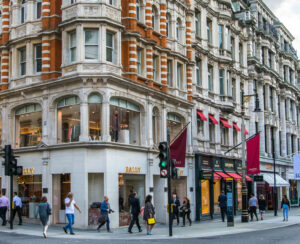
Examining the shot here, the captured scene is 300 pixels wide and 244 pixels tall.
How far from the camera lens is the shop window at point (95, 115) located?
84.2 feet

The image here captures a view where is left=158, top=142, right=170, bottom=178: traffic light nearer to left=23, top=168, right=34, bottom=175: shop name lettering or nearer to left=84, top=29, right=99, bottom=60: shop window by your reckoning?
left=84, top=29, right=99, bottom=60: shop window

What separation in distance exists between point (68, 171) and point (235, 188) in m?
18.9

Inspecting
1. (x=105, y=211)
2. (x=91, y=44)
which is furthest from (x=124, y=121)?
(x=105, y=211)

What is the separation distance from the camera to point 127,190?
27.3 metres

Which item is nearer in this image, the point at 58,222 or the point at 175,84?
the point at 58,222

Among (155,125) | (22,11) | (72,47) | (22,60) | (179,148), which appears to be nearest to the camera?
(179,148)

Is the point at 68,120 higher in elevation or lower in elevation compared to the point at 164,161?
higher

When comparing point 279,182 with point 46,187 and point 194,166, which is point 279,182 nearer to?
point 194,166

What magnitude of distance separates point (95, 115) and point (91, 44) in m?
3.99

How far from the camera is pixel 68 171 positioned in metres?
25.6

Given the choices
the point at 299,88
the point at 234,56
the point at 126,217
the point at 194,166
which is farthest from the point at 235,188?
the point at 299,88

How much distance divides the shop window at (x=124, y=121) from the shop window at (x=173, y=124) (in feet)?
12.7

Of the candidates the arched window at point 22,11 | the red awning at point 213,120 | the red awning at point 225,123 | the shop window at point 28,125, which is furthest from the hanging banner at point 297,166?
the arched window at point 22,11

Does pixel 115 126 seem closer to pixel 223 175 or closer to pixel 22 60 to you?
pixel 22 60
